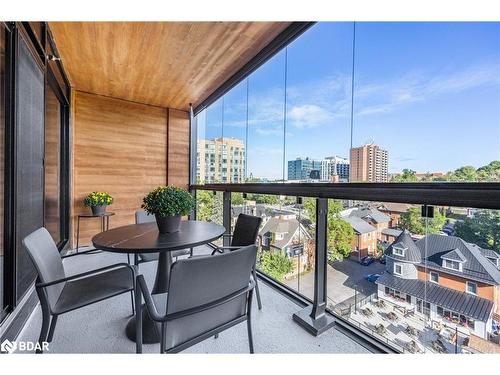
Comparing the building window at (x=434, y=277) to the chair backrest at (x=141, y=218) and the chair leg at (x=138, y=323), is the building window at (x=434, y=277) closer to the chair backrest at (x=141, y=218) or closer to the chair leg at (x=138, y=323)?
the chair leg at (x=138, y=323)

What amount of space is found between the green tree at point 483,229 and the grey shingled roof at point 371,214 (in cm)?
38

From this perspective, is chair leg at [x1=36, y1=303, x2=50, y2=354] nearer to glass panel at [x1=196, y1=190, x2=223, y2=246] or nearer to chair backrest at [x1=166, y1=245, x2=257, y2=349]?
chair backrest at [x1=166, y1=245, x2=257, y2=349]

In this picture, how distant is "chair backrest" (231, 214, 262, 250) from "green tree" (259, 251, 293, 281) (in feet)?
1.89

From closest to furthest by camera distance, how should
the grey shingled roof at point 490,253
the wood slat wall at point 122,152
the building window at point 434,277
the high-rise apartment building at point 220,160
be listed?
the grey shingled roof at point 490,253 → the building window at point 434,277 → the high-rise apartment building at point 220,160 → the wood slat wall at point 122,152

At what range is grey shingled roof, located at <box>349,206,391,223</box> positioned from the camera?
149 cm

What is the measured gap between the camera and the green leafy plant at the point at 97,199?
12.3 ft

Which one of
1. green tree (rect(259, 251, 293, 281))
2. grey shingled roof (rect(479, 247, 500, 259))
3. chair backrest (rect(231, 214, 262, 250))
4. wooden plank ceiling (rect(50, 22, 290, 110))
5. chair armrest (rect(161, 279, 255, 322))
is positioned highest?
wooden plank ceiling (rect(50, 22, 290, 110))

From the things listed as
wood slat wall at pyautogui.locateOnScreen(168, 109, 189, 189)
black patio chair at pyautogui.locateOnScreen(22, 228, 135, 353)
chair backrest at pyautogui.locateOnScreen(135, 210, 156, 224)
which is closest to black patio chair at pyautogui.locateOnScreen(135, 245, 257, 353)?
black patio chair at pyautogui.locateOnScreen(22, 228, 135, 353)

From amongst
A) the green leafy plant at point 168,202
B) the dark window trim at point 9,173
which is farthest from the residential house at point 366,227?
the dark window trim at point 9,173

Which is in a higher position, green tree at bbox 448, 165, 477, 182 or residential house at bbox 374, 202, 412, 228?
green tree at bbox 448, 165, 477, 182

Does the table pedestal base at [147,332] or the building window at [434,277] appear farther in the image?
the table pedestal base at [147,332]

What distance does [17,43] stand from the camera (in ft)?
5.65
